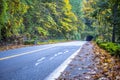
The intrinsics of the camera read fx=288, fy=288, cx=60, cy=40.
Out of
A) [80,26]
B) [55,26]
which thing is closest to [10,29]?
[55,26]

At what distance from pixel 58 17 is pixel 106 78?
59541 millimetres

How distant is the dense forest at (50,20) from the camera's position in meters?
30.1

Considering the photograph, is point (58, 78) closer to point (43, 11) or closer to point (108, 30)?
point (108, 30)

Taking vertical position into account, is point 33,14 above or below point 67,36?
above

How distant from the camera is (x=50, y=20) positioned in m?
59.5

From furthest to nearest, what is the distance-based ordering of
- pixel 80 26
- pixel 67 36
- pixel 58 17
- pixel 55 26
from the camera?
pixel 80 26 → pixel 67 36 → pixel 58 17 → pixel 55 26

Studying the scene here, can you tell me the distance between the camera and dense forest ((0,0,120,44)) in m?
30.1

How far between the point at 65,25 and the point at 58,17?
346 centimetres

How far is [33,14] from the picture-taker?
53.4m

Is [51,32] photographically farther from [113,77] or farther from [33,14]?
[113,77]

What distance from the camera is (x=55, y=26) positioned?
63.8 metres

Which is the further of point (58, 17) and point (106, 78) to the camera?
point (58, 17)

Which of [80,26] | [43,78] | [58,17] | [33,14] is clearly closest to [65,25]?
[58,17]

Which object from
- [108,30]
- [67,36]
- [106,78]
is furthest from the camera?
[67,36]
